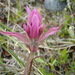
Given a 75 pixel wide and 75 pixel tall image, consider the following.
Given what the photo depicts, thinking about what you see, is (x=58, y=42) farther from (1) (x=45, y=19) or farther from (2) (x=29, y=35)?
(2) (x=29, y=35)

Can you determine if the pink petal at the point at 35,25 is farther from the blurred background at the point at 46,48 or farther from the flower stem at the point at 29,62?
the blurred background at the point at 46,48

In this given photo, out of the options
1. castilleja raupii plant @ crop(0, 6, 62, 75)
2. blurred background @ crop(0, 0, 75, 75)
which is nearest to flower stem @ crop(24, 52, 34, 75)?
castilleja raupii plant @ crop(0, 6, 62, 75)

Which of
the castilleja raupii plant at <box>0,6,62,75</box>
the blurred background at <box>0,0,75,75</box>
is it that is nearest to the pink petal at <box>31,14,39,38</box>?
the castilleja raupii plant at <box>0,6,62,75</box>

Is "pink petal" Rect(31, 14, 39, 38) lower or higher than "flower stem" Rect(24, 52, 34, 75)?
higher

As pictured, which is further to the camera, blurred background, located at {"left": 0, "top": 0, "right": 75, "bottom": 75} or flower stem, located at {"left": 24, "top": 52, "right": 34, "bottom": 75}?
blurred background, located at {"left": 0, "top": 0, "right": 75, "bottom": 75}

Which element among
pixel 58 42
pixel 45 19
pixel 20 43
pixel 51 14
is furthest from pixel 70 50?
pixel 51 14

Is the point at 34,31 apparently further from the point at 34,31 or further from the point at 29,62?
the point at 29,62

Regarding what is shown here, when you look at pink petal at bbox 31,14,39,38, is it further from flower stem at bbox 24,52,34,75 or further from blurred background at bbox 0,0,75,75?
blurred background at bbox 0,0,75,75

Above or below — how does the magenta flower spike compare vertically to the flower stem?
above

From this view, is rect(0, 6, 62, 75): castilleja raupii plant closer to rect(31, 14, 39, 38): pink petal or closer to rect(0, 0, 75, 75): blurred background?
rect(31, 14, 39, 38): pink petal

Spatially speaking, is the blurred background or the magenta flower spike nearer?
the magenta flower spike

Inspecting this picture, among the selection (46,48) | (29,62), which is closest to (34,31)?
(29,62)
